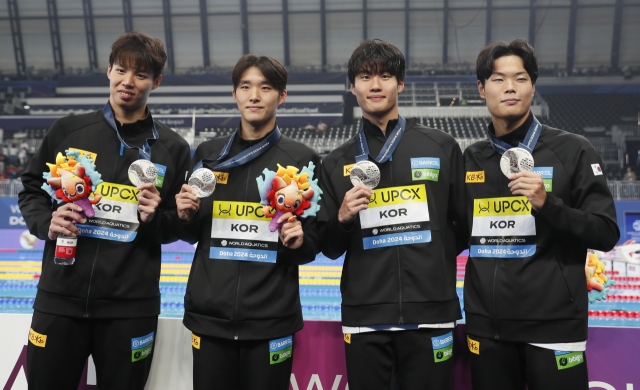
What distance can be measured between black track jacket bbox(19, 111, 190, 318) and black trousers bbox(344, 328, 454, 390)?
1.00 meters

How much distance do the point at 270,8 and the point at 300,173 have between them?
20.4 meters

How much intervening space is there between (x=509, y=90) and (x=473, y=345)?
1.16 m

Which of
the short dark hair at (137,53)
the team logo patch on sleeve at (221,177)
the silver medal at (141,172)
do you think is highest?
the short dark hair at (137,53)

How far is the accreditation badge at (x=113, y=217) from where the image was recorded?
2.51 meters

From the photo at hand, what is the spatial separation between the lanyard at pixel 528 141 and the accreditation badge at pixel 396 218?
41 centimetres

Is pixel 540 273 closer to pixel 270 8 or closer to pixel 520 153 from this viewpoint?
pixel 520 153

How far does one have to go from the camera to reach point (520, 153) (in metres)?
2.21

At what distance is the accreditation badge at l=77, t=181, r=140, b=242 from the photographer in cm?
251

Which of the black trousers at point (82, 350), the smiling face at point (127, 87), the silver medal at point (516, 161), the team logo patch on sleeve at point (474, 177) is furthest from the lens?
the smiling face at point (127, 87)

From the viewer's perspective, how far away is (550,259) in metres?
2.35

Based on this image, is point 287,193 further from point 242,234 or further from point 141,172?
point 141,172

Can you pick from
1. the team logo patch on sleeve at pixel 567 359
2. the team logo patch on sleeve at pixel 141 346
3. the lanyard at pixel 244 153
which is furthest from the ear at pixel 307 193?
the team logo patch on sleeve at pixel 567 359

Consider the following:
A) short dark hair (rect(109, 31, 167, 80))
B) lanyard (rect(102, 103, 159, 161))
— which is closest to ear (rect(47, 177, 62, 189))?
lanyard (rect(102, 103, 159, 161))

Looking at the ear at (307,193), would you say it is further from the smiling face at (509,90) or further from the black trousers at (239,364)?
the smiling face at (509,90)
